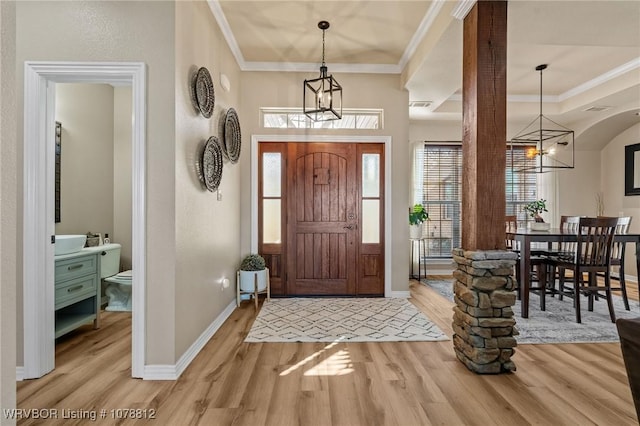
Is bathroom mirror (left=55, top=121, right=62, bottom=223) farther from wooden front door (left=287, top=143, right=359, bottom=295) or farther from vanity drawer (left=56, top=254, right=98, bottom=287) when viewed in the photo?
wooden front door (left=287, top=143, right=359, bottom=295)

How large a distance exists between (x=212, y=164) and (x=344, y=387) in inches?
82.6

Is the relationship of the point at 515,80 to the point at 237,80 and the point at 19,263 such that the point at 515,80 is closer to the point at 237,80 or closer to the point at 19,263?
the point at 237,80

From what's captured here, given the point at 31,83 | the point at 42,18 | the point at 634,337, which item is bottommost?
the point at 634,337

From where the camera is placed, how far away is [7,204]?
992 mm

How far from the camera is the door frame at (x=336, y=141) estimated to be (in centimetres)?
436

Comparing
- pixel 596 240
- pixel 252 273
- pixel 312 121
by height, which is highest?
pixel 312 121

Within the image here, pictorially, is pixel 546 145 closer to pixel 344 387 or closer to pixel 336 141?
pixel 336 141

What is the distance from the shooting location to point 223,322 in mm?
3346

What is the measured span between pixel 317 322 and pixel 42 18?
3290 mm

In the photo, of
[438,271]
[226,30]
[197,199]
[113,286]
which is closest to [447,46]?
[226,30]

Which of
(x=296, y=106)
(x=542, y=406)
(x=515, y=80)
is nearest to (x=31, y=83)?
(x=296, y=106)

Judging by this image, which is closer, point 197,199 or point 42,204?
point 42,204

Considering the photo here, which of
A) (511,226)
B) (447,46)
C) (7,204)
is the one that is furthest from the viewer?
(511,226)

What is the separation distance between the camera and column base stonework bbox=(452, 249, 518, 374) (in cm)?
225
